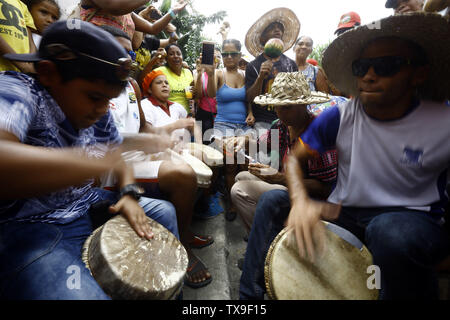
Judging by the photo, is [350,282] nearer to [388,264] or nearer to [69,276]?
[388,264]

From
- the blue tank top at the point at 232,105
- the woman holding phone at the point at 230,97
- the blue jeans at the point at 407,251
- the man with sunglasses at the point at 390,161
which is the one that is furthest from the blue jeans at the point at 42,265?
the blue tank top at the point at 232,105

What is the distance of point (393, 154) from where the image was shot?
1.48 m

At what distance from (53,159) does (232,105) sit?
3.38 metres

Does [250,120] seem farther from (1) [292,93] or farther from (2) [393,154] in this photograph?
(2) [393,154]

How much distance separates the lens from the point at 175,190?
2.06 metres

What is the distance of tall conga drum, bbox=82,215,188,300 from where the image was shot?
3.67 feet

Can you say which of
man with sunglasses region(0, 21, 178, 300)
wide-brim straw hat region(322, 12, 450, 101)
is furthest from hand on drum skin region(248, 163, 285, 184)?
man with sunglasses region(0, 21, 178, 300)

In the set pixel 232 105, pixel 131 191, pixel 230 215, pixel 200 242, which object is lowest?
pixel 230 215

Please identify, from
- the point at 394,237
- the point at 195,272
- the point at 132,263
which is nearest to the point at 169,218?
the point at 132,263

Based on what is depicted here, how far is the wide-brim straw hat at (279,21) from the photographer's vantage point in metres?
3.95

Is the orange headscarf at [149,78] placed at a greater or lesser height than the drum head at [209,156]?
greater

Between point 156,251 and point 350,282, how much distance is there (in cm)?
109

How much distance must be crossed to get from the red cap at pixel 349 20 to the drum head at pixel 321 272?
12.1 ft

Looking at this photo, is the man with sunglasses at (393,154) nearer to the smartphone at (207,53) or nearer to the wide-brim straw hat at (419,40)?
the wide-brim straw hat at (419,40)
